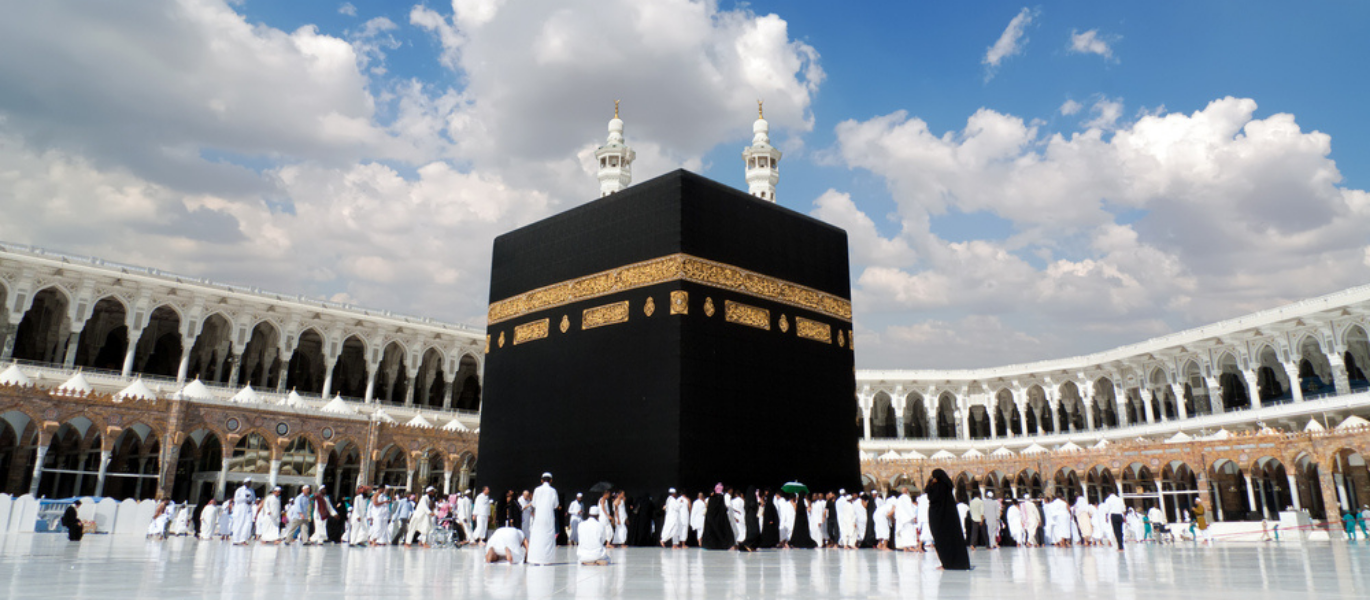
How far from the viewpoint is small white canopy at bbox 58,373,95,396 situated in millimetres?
14461

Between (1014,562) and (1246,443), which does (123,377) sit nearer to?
(1014,562)

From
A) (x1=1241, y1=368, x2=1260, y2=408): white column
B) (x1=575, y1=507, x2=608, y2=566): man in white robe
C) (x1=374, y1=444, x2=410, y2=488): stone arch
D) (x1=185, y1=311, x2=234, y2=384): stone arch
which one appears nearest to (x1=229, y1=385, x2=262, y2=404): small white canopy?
(x1=374, y1=444, x2=410, y2=488): stone arch

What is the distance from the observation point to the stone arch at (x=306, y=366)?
25.2m

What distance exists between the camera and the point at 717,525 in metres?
7.32

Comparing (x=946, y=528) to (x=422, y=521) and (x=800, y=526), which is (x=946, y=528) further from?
(x=422, y=521)

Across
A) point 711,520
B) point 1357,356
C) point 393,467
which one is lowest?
point 711,520

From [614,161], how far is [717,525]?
69.7ft

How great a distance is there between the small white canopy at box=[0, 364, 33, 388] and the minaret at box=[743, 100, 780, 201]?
767 inches

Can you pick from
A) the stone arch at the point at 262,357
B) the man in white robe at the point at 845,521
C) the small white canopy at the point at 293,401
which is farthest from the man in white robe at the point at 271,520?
the stone arch at the point at 262,357

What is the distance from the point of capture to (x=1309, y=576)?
4328 millimetres

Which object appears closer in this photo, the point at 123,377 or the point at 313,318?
the point at 123,377

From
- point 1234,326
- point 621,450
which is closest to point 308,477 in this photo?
point 621,450

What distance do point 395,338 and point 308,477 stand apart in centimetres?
631

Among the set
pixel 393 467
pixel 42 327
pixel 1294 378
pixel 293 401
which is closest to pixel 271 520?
pixel 293 401
